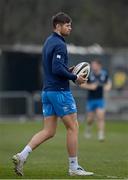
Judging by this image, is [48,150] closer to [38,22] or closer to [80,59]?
[80,59]

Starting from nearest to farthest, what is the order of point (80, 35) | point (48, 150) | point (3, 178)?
1. point (3, 178)
2. point (48, 150)
3. point (80, 35)

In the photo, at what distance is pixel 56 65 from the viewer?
12203 mm

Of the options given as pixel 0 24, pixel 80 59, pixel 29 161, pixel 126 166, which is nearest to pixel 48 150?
pixel 29 161

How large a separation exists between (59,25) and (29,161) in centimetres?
364

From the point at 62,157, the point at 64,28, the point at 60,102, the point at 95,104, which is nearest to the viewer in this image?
the point at 60,102

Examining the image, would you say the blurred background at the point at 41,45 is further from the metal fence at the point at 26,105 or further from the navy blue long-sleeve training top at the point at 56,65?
the navy blue long-sleeve training top at the point at 56,65

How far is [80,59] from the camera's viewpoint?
119ft

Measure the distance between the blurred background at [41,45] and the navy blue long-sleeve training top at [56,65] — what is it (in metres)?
21.9

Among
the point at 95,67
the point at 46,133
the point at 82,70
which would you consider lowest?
the point at 46,133

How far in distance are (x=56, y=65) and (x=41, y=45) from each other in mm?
29345

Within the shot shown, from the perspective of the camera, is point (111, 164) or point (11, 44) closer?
point (111, 164)

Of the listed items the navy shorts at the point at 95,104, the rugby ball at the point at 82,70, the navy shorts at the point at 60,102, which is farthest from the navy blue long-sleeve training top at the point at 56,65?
the navy shorts at the point at 95,104

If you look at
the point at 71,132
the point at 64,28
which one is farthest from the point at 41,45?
the point at 71,132

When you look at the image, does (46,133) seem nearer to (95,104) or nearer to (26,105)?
(95,104)
